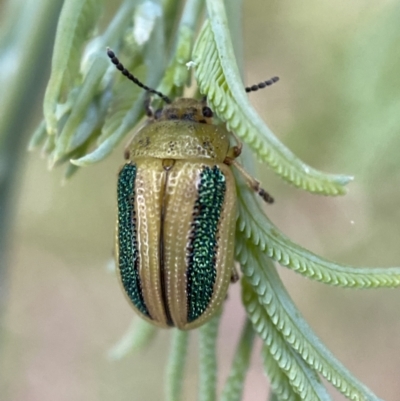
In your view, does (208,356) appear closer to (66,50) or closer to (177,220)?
(177,220)

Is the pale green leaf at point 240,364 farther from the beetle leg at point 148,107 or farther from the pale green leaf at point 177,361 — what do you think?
the beetle leg at point 148,107

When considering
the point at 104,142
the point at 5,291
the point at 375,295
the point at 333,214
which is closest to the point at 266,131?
the point at 104,142

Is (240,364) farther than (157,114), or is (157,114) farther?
(157,114)

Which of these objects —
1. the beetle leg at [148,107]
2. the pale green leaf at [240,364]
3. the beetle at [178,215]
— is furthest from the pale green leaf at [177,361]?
the beetle leg at [148,107]

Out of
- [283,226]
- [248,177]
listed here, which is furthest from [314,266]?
[283,226]

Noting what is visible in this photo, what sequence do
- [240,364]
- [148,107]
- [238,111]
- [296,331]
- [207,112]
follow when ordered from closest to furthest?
1. [238,111]
2. [296,331]
3. [240,364]
4. [148,107]
5. [207,112]

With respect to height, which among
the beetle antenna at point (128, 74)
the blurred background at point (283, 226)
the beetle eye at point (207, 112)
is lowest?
the blurred background at point (283, 226)
